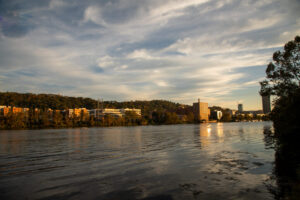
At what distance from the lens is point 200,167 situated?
23.0 m

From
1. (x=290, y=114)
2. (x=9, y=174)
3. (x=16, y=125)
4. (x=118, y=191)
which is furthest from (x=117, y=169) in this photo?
(x=16, y=125)

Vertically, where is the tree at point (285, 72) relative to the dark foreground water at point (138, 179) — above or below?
above

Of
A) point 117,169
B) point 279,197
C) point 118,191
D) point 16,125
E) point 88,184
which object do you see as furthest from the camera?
point 16,125

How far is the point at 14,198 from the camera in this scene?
1464 cm

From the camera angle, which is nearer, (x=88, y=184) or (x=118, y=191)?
(x=118, y=191)

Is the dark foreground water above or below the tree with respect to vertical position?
below

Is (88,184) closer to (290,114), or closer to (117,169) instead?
(117,169)

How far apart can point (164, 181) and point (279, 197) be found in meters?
7.94

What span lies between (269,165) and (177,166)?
9344 mm

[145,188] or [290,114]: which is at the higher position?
[290,114]

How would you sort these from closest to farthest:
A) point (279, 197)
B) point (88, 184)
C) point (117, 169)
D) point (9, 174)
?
1. point (279, 197)
2. point (88, 184)
3. point (9, 174)
4. point (117, 169)

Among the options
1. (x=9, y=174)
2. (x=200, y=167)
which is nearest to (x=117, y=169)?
(x=200, y=167)

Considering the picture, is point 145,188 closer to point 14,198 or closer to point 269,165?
point 14,198

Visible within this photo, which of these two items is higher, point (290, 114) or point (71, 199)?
point (290, 114)
